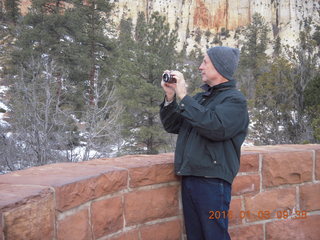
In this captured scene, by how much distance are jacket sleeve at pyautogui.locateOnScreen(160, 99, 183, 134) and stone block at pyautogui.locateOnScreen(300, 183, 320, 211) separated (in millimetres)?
1226

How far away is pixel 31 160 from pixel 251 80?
20.4 m

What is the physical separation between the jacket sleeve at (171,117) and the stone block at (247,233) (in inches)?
35.4

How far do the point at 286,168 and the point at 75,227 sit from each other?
63.6 inches

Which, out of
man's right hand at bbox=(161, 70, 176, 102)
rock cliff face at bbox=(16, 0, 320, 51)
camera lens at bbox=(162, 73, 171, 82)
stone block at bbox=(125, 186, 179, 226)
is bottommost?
stone block at bbox=(125, 186, 179, 226)

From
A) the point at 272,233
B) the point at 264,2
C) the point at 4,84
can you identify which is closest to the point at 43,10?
the point at 4,84

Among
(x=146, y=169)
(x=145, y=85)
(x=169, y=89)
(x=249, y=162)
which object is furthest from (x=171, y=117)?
(x=145, y=85)

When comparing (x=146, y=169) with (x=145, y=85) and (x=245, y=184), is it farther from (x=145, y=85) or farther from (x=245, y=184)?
(x=145, y=85)

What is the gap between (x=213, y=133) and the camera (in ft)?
5.57

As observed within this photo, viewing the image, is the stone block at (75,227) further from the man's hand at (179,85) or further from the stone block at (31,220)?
the man's hand at (179,85)

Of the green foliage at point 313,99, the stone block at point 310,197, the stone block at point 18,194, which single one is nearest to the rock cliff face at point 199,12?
the green foliage at point 313,99

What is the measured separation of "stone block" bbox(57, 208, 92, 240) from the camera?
5.09 feet

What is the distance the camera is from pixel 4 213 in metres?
1.21

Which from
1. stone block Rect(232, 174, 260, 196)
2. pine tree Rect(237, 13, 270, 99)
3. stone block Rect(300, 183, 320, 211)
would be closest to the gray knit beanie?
stone block Rect(232, 174, 260, 196)
